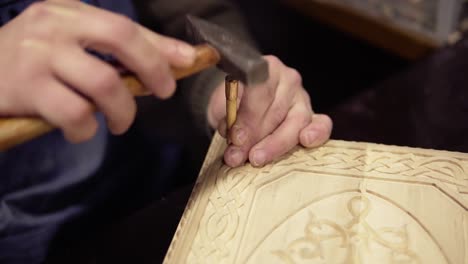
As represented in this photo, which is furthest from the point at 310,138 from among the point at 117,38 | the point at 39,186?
the point at 39,186

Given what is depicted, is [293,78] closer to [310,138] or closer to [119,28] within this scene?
[310,138]

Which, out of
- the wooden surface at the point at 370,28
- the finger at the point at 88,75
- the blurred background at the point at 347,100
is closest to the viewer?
the finger at the point at 88,75

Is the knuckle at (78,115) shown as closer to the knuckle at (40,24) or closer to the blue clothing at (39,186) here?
the knuckle at (40,24)

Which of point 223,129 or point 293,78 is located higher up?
point 293,78

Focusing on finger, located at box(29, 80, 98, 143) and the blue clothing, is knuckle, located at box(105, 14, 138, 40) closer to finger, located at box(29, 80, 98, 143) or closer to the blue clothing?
finger, located at box(29, 80, 98, 143)

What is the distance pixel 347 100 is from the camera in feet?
3.90

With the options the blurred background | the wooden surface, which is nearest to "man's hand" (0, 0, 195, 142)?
the blurred background

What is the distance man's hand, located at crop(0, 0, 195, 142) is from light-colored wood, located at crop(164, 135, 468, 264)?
18 cm

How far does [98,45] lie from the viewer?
1.62ft

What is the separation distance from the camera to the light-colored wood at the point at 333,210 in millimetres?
583

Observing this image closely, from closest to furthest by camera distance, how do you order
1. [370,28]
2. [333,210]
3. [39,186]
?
[333,210]
[39,186]
[370,28]

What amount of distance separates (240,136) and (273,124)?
0.07 m

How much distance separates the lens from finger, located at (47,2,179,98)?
19.1 inches

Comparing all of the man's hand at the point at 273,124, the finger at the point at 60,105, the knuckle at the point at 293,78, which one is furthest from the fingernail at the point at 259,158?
the finger at the point at 60,105
